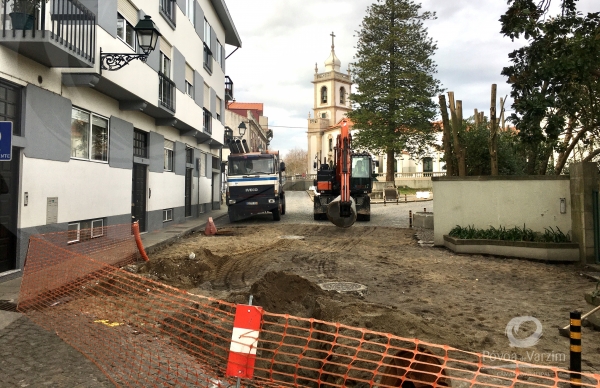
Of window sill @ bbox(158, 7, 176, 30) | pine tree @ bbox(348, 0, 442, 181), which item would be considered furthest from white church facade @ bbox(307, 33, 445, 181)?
window sill @ bbox(158, 7, 176, 30)

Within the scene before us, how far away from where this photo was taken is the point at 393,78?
4031 cm

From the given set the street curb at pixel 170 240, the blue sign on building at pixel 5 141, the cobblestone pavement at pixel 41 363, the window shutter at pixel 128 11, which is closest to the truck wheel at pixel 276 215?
the street curb at pixel 170 240

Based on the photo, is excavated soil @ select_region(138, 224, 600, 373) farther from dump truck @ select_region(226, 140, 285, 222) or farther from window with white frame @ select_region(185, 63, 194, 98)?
window with white frame @ select_region(185, 63, 194, 98)

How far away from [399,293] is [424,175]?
4780 centimetres

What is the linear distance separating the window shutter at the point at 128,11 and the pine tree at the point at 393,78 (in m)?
29.3

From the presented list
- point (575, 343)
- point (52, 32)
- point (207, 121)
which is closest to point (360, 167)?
point (207, 121)

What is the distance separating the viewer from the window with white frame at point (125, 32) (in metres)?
12.4

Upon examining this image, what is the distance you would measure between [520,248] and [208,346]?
352 inches

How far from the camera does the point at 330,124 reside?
283ft

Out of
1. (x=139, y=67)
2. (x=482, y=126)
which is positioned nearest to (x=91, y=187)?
(x=139, y=67)

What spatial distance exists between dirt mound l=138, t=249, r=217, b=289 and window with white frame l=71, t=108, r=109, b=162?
362 cm

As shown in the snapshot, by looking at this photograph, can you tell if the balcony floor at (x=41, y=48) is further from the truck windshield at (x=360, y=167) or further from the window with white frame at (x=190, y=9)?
the truck windshield at (x=360, y=167)

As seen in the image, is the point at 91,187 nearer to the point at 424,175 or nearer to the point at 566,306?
the point at 566,306

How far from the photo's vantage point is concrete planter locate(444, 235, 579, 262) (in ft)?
34.2
